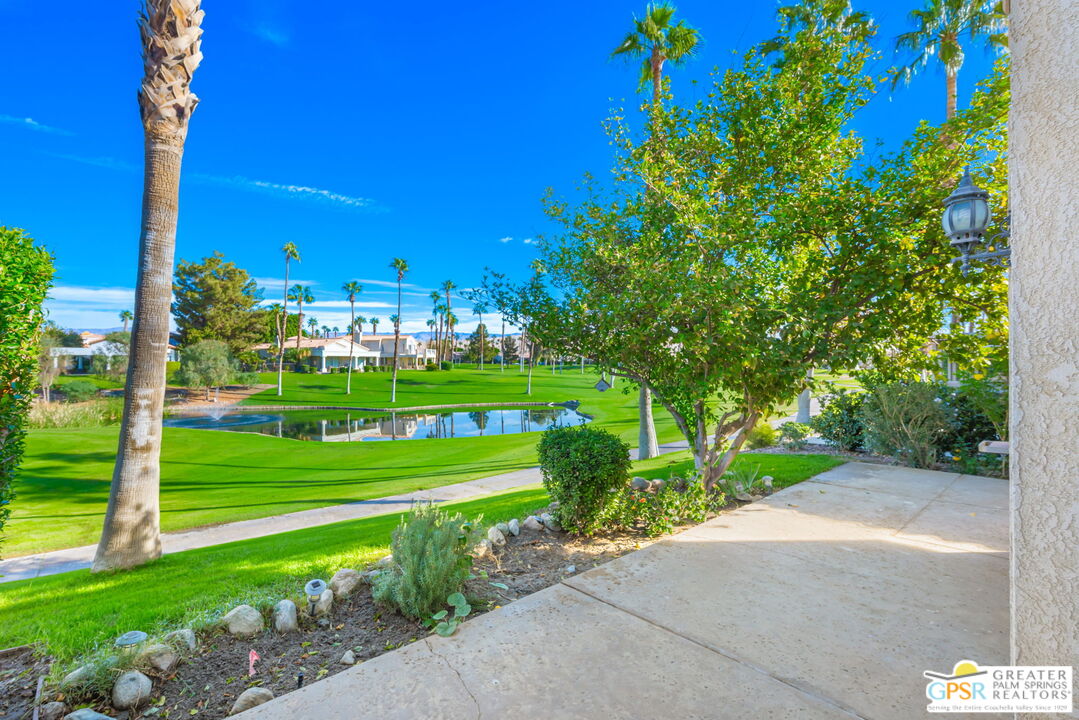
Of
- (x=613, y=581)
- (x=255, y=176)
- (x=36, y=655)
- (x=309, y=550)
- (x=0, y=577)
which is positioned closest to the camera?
(x=36, y=655)

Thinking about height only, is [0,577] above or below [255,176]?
below

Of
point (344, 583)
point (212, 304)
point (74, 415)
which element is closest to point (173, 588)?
point (344, 583)

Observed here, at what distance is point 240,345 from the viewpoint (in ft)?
152

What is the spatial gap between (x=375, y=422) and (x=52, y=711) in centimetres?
2907

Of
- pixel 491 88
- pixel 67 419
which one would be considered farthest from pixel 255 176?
pixel 491 88

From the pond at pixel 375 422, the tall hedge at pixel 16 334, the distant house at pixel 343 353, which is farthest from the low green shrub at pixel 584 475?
the distant house at pixel 343 353

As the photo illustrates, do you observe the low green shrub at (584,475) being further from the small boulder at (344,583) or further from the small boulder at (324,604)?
the small boulder at (324,604)

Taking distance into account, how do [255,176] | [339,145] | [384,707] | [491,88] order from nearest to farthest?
[384,707] → [491,88] → [339,145] → [255,176]

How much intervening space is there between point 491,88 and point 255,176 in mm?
27268

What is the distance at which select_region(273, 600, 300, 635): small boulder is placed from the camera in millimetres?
2811

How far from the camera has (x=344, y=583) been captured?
3252 mm

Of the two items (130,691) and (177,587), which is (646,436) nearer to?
(177,587)

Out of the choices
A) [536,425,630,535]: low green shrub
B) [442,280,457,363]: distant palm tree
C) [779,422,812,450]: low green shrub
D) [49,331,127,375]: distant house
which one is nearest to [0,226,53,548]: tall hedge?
[536,425,630,535]: low green shrub

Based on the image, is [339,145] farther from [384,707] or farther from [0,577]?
[384,707]
